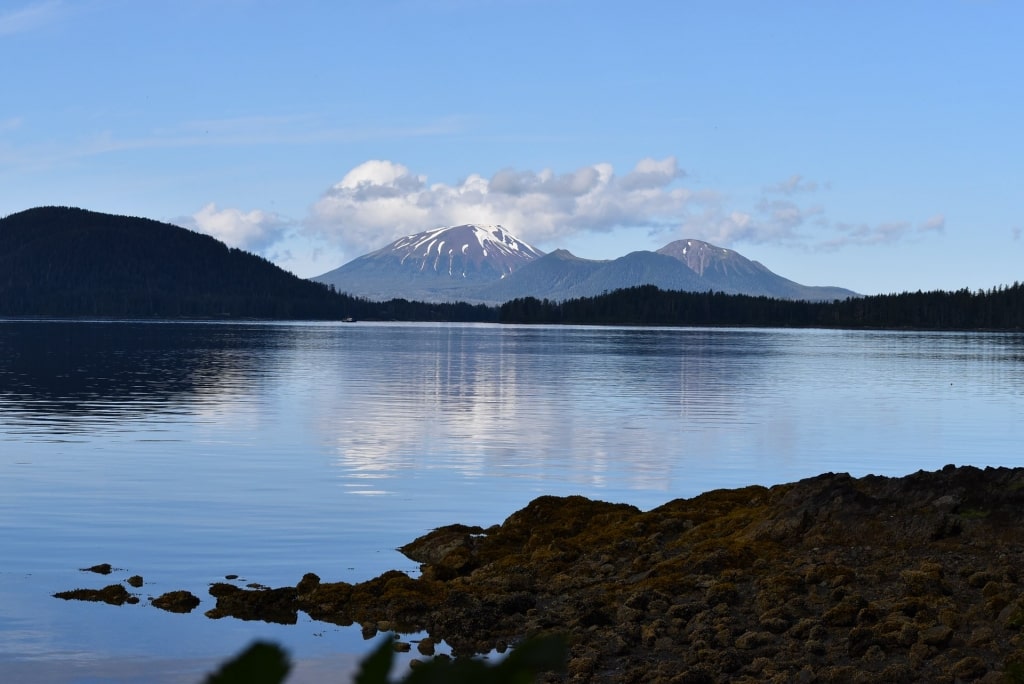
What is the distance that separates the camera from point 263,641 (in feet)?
5.79

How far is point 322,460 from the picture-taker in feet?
146

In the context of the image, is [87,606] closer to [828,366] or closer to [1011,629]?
[1011,629]

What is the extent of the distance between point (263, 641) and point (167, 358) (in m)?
132

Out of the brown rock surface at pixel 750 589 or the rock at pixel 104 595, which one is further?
the rock at pixel 104 595

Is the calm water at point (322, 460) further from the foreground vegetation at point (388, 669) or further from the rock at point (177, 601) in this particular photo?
the foreground vegetation at point (388, 669)

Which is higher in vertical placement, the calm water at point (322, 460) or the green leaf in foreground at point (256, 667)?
the green leaf in foreground at point (256, 667)

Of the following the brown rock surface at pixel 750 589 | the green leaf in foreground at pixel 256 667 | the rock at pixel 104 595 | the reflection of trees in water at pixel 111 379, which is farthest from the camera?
the reflection of trees in water at pixel 111 379

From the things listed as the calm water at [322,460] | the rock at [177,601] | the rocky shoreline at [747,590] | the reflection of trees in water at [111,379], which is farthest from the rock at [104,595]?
the reflection of trees in water at [111,379]

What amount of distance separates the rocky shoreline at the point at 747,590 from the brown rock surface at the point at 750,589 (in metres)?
0.04

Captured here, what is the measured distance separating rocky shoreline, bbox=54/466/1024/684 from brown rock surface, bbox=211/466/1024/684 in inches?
1.5

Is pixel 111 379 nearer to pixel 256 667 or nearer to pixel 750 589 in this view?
pixel 750 589

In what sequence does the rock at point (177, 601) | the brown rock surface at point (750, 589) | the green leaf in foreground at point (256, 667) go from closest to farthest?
the green leaf in foreground at point (256, 667)
the brown rock surface at point (750, 589)
the rock at point (177, 601)

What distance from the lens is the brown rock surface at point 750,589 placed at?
1745 centimetres

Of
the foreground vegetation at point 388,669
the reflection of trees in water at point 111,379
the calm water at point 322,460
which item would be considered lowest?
the calm water at point 322,460
